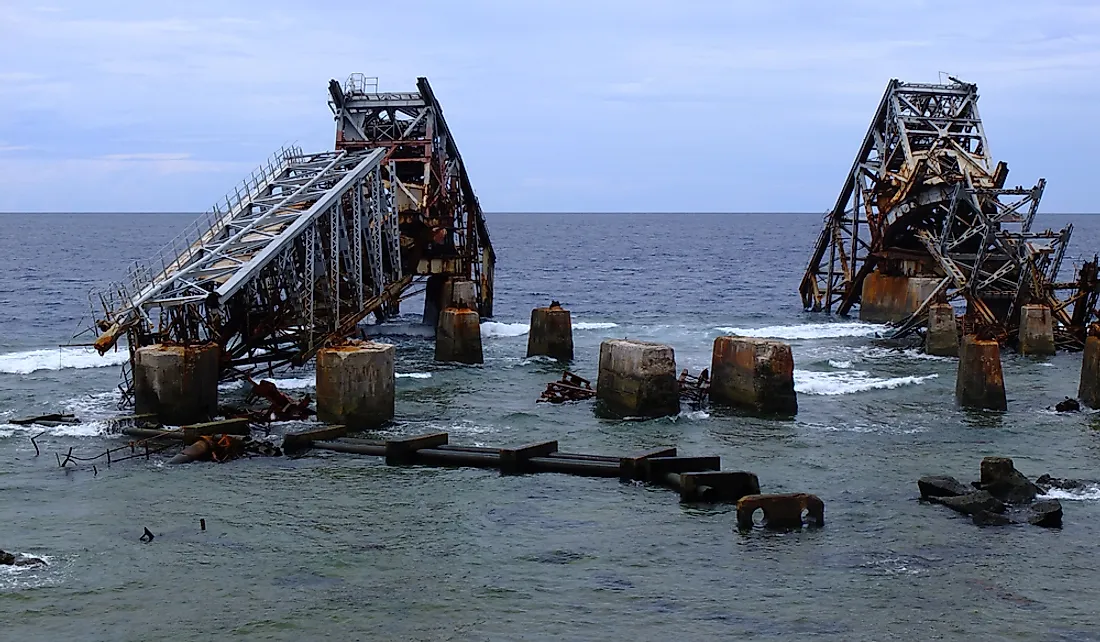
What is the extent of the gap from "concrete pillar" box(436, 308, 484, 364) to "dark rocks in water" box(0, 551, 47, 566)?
77.4 feet

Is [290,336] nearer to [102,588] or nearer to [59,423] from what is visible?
[59,423]

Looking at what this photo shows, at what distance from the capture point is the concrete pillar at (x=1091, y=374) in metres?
31.6

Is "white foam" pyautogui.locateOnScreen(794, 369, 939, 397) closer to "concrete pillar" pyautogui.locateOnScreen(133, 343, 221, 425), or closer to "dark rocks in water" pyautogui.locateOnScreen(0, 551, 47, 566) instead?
"concrete pillar" pyautogui.locateOnScreen(133, 343, 221, 425)

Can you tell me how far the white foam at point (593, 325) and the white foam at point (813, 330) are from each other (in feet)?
18.0

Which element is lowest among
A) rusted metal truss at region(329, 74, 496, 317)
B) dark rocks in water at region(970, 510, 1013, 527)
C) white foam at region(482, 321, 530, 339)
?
dark rocks in water at region(970, 510, 1013, 527)

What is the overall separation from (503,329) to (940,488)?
3519 centimetres

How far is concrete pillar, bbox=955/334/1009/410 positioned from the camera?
32.3 m

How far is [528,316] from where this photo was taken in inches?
2618

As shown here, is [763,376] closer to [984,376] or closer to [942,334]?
[984,376]

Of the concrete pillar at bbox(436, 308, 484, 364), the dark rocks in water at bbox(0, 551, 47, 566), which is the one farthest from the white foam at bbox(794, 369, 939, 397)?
the dark rocks in water at bbox(0, 551, 47, 566)

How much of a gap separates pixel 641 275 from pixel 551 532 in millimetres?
81917

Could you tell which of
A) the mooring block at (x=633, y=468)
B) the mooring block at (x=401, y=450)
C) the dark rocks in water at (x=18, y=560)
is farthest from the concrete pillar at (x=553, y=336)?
the dark rocks in water at (x=18, y=560)

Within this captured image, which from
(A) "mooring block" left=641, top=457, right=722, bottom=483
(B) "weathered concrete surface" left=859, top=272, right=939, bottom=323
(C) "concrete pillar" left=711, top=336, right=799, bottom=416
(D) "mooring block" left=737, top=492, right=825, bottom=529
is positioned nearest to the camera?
(D) "mooring block" left=737, top=492, right=825, bottom=529

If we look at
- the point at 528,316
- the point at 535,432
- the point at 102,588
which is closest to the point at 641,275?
the point at 528,316
